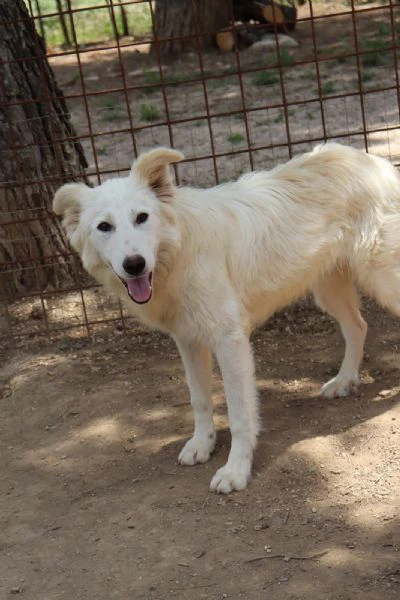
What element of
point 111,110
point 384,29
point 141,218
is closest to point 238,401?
point 141,218

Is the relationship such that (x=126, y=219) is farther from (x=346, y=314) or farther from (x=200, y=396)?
(x=346, y=314)

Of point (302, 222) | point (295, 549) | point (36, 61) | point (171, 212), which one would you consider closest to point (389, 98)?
point (36, 61)

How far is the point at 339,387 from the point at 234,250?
1.35 meters

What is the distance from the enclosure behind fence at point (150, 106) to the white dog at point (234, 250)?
3.40 ft

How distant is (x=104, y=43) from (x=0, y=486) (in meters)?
12.9

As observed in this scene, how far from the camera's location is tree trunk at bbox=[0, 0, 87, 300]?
263 inches

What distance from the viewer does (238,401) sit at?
4.85m

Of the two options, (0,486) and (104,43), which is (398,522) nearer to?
(0,486)

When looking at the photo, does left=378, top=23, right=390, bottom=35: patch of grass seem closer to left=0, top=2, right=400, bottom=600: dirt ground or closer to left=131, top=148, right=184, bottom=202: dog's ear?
left=0, top=2, right=400, bottom=600: dirt ground

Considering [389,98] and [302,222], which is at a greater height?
[302,222]

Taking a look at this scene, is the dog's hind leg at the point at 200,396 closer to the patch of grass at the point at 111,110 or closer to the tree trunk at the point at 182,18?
the patch of grass at the point at 111,110

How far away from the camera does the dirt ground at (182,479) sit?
3988 mm

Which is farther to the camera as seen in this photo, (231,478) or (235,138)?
(235,138)

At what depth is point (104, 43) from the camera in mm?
16625
